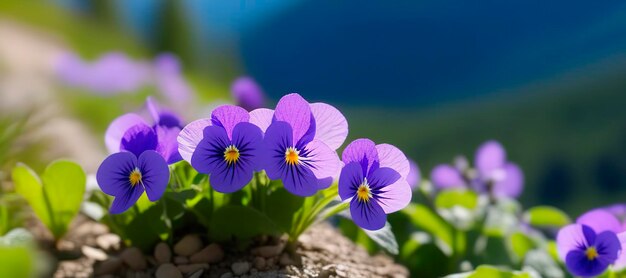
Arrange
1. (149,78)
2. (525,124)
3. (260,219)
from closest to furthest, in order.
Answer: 1. (260,219)
2. (525,124)
3. (149,78)

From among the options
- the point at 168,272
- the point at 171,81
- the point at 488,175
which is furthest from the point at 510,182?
the point at 171,81

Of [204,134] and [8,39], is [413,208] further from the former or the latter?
[8,39]

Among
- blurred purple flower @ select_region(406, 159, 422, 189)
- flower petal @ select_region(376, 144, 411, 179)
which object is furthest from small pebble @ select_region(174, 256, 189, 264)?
blurred purple flower @ select_region(406, 159, 422, 189)

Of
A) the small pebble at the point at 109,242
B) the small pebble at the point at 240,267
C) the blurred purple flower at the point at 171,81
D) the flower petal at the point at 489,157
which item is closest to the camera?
the small pebble at the point at 240,267

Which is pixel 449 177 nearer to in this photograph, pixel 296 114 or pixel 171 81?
pixel 296 114

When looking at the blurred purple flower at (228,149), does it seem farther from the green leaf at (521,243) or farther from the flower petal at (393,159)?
the green leaf at (521,243)

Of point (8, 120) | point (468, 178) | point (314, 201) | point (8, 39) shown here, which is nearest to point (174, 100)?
point (8, 120)

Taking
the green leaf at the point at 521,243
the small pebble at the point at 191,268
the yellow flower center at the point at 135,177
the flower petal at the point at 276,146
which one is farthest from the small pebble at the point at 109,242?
the green leaf at the point at 521,243
